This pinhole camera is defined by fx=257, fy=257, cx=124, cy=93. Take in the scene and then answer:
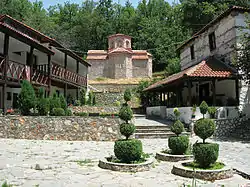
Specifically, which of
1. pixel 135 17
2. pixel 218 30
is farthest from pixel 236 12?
pixel 135 17

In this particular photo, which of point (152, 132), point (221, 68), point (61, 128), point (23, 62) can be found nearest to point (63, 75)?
point (23, 62)

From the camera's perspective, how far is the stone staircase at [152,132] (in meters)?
12.3

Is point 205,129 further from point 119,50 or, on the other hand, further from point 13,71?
point 119,50

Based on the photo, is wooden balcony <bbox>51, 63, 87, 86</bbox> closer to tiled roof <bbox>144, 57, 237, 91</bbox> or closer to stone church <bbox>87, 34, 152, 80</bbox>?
tiled roof <bbox>144, 57, 237, 91</bbox>

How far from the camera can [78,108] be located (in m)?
20.1

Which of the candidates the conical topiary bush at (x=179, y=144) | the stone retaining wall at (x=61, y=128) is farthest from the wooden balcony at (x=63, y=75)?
the conical topiary bush at (x=179, y=144)

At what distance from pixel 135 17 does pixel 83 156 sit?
2049 inches

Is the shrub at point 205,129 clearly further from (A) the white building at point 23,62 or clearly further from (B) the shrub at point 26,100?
(A) the white building at point 23,62

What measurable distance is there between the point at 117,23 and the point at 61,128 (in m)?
46.6

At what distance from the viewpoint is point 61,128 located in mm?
11180

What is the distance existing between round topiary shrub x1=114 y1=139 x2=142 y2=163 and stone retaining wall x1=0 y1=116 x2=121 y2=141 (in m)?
4.96

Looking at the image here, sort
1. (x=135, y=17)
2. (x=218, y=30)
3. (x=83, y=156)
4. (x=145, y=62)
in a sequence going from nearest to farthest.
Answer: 1. (x=83, y=156)
2. (x=218, y=30)
3. (x=145, y=62)
4. (x=135, y=17)

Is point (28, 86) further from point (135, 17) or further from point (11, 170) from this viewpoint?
point (135, 17)

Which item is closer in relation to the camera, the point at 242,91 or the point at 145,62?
the point at 242,91
